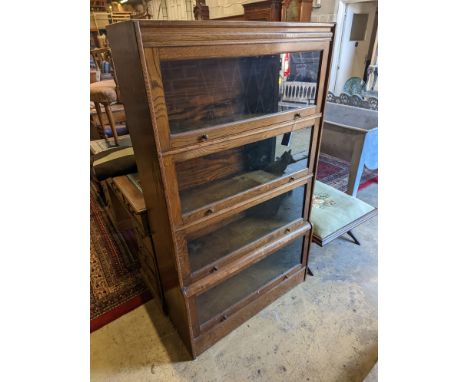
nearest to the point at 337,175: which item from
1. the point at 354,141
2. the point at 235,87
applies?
the point at 354,141

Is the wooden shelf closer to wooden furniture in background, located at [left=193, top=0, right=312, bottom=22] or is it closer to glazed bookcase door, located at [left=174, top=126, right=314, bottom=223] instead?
glazed bookcase door, located at [left=174, top=126, right=314, bottom=223]

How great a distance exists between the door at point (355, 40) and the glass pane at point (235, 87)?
3.08 meters

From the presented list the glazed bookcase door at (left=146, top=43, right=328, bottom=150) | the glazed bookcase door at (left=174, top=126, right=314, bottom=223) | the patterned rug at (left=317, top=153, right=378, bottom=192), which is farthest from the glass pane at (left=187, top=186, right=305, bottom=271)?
the patterned rug at (left=317, top=153, right=378, bottom=192)

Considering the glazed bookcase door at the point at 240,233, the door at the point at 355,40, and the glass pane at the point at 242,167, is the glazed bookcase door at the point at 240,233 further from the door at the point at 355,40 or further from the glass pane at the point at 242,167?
the door at the point at 355,40

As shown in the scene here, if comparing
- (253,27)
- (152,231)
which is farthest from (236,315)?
(253,27)

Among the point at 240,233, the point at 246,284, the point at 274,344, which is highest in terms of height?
the point at 240,233

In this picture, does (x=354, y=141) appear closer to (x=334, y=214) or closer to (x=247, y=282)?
(x=334, y=214)

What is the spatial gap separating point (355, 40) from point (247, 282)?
3859mm

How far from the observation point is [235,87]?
1.04m

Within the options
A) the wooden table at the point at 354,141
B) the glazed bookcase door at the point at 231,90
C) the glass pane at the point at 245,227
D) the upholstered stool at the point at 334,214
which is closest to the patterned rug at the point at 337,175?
the wooden table at the point at 354,141

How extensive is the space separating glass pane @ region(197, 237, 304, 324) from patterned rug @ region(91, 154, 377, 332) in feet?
1.80

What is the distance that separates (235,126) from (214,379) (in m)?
1.14

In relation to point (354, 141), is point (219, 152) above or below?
above
